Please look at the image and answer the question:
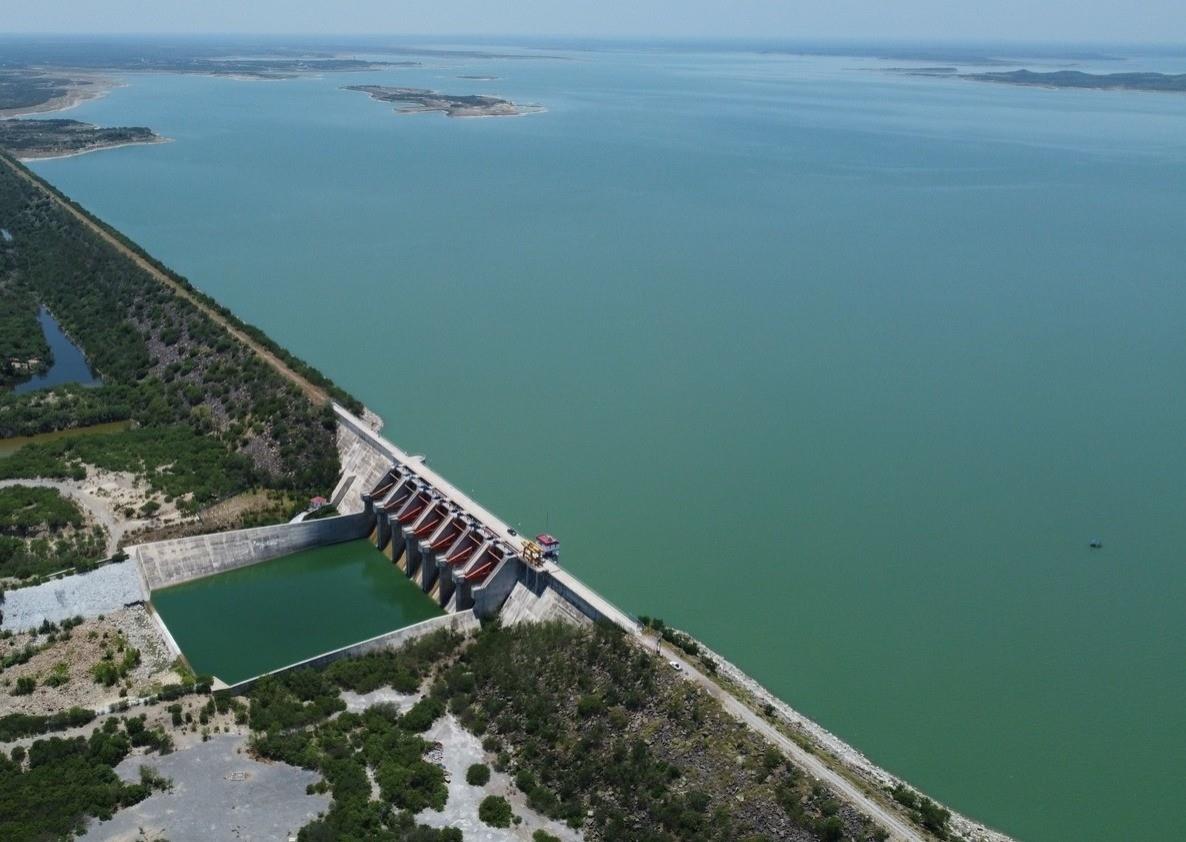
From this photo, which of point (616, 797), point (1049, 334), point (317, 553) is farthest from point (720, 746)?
point (1049, 334)

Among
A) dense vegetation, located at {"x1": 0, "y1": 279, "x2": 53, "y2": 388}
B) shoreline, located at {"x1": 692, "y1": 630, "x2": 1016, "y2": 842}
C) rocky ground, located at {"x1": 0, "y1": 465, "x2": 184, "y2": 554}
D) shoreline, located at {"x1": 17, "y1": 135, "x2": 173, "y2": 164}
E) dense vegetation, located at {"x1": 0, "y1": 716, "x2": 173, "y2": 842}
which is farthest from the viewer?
shoreline, located at {"x1": 17, "y1": 135, "x2": 173, "y2": 164}

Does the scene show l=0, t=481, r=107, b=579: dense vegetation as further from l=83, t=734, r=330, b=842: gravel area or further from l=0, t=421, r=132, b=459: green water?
l=83, t=734, r=330, b=842: gravel area

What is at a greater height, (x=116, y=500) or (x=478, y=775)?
(x=116, y=500)

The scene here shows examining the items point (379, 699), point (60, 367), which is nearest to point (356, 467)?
point (379, 699)

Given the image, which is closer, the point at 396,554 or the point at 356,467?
the point at 396,554

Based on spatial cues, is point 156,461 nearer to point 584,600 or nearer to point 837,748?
point 584,600

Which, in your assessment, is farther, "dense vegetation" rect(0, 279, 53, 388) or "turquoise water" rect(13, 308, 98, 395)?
"dense vegetation" rect(0, 279, 53, 388)

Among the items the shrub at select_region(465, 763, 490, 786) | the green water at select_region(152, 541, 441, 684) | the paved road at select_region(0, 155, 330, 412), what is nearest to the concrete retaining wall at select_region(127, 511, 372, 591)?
the green water at select_region(152, 541, 441, 684)

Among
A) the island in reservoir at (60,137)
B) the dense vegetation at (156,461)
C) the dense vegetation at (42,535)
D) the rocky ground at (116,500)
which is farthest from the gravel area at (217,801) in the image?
the island in reservoir at (60,137)
